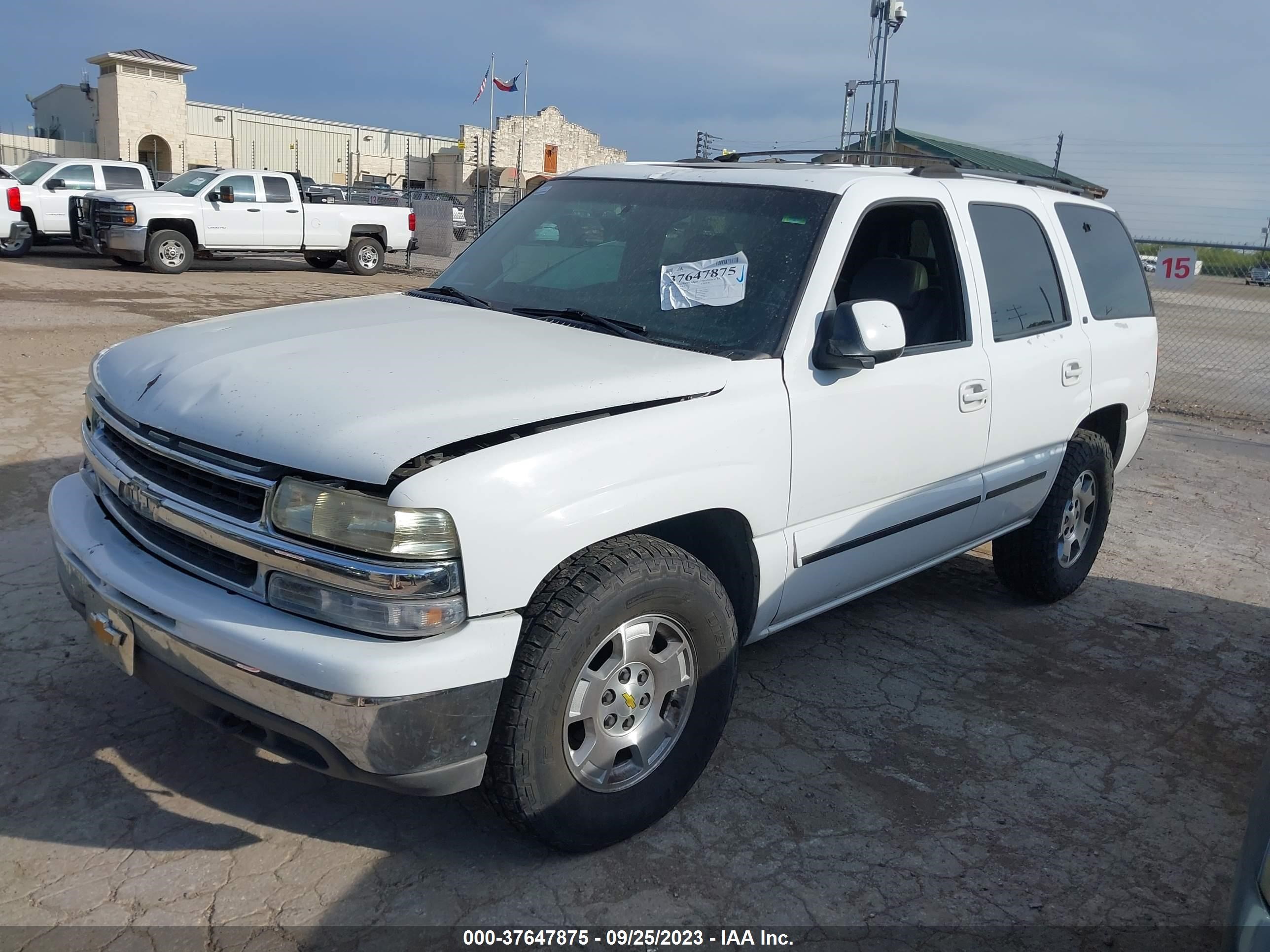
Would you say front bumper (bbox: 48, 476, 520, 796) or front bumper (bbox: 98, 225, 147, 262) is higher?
front bumper (bbox: 98, 225, 147, 262)

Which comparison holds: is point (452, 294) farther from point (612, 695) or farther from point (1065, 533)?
point (1065, 533)

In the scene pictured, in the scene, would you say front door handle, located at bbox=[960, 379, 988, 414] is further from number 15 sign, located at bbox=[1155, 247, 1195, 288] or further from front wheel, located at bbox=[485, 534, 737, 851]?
number 15 sign, located at bbox=[1155, 247, 1195, 288]

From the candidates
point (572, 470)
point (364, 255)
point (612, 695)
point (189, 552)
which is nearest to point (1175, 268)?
point (612, 695)

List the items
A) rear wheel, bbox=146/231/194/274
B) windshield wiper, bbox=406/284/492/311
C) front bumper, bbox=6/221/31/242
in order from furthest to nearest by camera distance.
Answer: front bumper, bbox=6/221/31/242 → rear wheel, bbox=146/231/194/274 → windshield wiper, bbox=406/284/492/311

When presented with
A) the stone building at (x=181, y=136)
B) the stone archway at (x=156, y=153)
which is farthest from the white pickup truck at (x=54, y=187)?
the stone archway at (x=156, y=153)

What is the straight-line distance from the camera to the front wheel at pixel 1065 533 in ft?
16.1

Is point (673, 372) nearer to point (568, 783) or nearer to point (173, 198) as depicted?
point (568, 783)

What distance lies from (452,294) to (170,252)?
16.1 metres

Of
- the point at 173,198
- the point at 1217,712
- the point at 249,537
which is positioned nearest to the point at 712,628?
the point at 249,537

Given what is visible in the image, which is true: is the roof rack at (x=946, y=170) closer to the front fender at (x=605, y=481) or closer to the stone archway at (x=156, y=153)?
the front fender at (x=605, y=481)

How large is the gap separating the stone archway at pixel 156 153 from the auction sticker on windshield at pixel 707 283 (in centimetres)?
4723

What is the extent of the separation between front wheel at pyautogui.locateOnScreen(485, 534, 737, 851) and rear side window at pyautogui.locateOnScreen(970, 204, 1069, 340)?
79.1 inches

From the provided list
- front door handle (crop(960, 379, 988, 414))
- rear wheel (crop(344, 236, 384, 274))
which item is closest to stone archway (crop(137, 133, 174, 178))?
rear wheel (crop(344, 236, 384, 274))

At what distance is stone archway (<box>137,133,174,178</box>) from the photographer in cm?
4462
